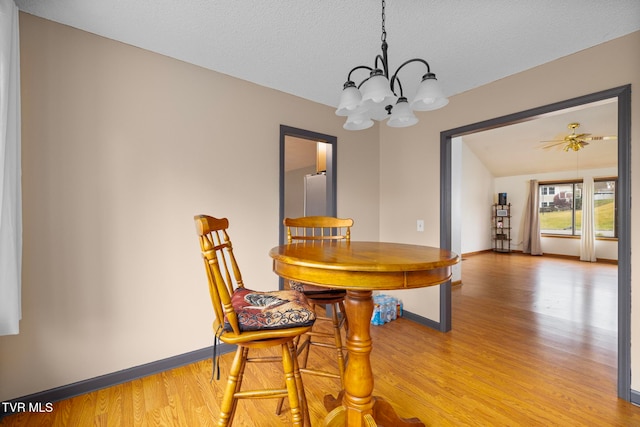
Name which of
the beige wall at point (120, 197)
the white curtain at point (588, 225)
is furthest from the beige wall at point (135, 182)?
the white curtain at point (588, 225)

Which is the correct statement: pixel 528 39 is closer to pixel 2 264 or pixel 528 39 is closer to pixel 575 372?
pixel 575 372

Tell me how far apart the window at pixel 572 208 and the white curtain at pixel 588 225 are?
132mm

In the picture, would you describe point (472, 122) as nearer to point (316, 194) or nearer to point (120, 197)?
point (316, 194)

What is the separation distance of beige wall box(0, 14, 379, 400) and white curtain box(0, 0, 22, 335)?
0.25m

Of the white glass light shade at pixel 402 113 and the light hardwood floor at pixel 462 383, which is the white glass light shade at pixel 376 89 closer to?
the white glass light shade at pixel 402 113

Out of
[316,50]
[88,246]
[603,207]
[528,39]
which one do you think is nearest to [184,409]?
[88,246]

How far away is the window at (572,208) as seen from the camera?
6746 mm

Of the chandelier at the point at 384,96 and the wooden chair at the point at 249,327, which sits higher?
the chandelier at the point at 384,96

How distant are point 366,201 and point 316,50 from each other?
1794mm

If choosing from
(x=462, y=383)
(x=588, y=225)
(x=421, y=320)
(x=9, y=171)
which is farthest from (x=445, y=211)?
(x=588, y=225)

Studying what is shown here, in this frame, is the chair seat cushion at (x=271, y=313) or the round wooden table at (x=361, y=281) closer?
the round wooden table at (x=361, y=281)

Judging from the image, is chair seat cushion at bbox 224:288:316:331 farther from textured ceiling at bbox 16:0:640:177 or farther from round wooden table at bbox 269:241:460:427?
textured ceiling at bbox 16:0:640:177

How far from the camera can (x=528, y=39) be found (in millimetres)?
1905

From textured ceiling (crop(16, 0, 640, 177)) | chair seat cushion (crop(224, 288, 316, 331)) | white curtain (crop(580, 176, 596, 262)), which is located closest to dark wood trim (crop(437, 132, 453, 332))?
textured ceiling (crop(16, 0, 640, 177))
